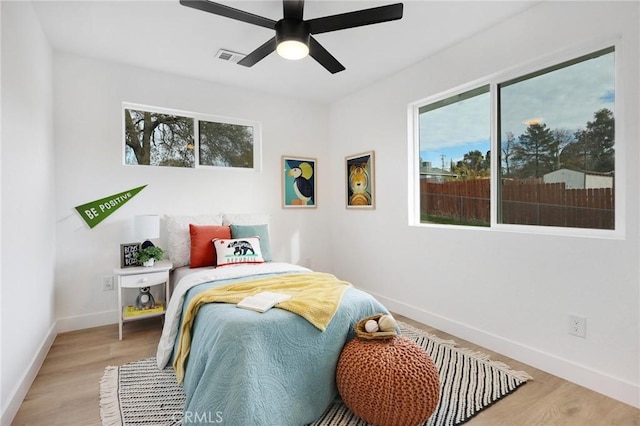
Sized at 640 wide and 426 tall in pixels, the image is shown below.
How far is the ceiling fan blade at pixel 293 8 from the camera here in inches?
76.1

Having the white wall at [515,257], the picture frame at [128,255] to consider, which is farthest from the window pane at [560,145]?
the picture frame at [128,255]

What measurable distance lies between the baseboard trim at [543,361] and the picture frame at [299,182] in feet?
6.29

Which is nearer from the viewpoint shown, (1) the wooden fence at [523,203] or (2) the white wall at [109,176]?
(1) the wooden fence at [523,203]

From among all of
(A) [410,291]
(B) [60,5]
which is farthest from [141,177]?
(A) [410,291]

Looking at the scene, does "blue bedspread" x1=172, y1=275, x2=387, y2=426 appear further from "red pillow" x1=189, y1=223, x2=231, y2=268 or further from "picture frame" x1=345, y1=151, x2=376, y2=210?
"picture frame" x1=345, y1=151, x2=376, y2=210

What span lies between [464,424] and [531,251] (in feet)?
4.22

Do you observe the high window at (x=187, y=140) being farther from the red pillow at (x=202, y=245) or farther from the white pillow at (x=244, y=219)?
the red pillow at (x=202, y=245)

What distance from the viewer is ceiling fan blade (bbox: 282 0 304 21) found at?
1933mm

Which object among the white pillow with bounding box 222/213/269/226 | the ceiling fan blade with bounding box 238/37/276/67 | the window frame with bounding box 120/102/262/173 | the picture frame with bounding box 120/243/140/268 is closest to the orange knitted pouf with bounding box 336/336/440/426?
the ceiling fan blade with bounding box 238/37/276/67

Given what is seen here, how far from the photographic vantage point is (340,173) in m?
4.32

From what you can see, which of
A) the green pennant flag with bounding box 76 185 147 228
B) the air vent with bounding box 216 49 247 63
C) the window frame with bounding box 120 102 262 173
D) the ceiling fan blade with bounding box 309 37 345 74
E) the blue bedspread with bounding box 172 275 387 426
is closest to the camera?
the blue bedspread with bounding box 172 275 387 426

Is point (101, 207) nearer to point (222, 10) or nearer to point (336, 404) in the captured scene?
point (222, 10)

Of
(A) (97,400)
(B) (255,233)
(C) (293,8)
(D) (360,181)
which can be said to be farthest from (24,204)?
(D) (360,181)

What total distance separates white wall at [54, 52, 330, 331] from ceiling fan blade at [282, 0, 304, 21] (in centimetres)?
198
